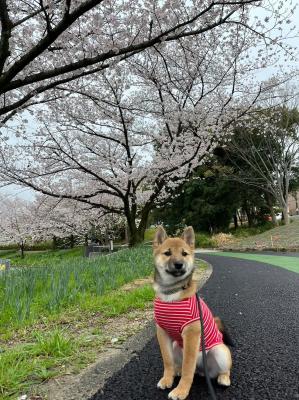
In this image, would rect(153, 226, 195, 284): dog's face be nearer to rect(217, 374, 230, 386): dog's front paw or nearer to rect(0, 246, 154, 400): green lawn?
rect(217, 374, 230, 386): dog's front paw

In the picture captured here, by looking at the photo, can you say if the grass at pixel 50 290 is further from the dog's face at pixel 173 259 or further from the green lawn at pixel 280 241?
the green lawn at pixel 280 241

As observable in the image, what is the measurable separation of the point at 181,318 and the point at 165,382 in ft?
1.71

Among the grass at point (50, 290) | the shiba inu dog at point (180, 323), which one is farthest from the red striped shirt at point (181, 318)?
the grass at point (50, 290)

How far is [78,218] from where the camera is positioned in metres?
24.1

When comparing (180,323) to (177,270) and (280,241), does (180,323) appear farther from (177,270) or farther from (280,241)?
(280,241)

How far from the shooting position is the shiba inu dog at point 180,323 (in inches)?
96.9

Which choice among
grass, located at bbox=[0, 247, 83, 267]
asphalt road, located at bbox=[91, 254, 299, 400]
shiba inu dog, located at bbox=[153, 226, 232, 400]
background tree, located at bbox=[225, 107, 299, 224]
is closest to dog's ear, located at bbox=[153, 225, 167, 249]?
shiba inu dog, located at bbox=[153, 226, 232, 400]

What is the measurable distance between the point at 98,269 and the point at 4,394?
5009mm

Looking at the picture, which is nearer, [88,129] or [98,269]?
[98,269]

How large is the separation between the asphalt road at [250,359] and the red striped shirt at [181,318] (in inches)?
14.5

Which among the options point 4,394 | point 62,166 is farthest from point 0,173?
point 4,394

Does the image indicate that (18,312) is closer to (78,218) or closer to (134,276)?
(134,276)

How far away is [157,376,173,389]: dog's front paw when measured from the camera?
2.63 m

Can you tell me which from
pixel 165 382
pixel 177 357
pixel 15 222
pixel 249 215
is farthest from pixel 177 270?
pixel 249 215
